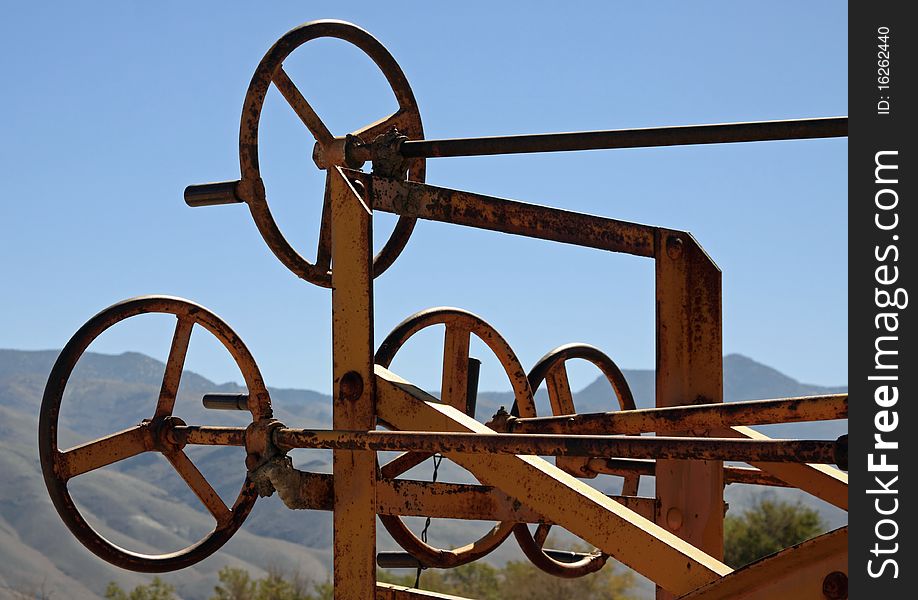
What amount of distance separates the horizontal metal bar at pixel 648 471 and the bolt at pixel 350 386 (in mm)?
2058

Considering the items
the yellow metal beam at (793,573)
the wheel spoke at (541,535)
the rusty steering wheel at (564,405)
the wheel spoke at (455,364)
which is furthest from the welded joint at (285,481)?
the wheel spoke at (541,535)

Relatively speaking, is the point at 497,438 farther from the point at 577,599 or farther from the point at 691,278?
the point at 577,599

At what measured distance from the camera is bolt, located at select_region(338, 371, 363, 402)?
3.73 meters

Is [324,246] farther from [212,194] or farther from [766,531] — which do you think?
[766,531]

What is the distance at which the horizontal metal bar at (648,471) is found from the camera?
5.54 m

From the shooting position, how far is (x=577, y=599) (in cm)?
2431

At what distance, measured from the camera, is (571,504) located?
3.57 m

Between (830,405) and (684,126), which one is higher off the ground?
(684,126)

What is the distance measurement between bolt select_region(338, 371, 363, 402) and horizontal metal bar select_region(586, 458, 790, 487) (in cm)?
206

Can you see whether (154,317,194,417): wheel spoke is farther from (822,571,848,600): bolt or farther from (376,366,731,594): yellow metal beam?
(822,571,848,600): bolt

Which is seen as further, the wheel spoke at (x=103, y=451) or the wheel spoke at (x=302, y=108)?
the wheel spoke at (x=302, y=108)

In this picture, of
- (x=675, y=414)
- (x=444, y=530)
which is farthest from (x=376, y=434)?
(x=444, y=530)

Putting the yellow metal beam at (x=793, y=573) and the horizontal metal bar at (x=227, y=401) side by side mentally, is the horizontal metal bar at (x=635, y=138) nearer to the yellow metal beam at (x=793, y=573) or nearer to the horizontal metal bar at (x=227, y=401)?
the yellow metal beam at (x=793, y=573)
